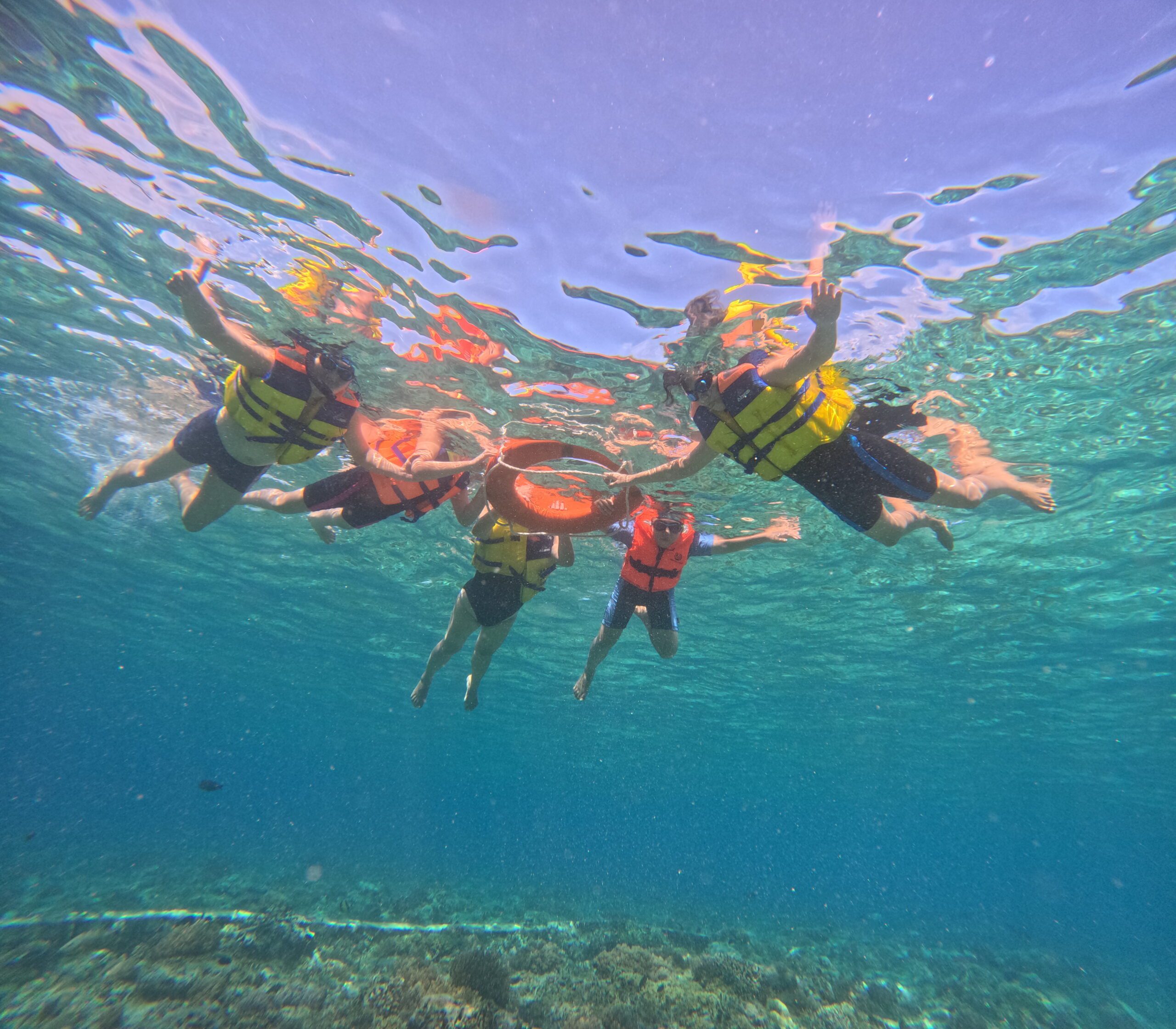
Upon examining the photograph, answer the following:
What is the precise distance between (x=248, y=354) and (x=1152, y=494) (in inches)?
703

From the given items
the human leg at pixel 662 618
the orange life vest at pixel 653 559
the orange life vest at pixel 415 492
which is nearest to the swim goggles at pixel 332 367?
the orange life vest at pixel 415 492

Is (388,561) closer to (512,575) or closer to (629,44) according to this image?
(512,575)

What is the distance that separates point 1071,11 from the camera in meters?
4.99

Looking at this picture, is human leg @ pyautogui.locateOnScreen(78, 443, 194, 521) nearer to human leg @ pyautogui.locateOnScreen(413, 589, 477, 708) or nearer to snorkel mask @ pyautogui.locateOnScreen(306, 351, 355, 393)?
snorkel mask @ pyautogui.locateOnScreen(306, 351, 355, 393)

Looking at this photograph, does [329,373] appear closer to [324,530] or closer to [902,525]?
[324,530]

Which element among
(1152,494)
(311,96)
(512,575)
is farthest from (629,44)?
(1152,494)

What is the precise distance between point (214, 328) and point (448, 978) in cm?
1015

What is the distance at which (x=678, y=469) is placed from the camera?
663cm

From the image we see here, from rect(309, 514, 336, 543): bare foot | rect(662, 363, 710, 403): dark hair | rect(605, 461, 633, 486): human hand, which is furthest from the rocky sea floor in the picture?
rect(662, 363, 710, 403): dark hair

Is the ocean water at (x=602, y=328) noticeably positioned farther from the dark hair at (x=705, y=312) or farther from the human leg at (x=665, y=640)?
the human leg at (x=665, y=640)

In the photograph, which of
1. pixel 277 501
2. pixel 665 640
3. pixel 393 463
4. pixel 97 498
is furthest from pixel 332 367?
pixel 665 640

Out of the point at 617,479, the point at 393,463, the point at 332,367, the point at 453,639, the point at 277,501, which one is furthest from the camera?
the point at 453,639

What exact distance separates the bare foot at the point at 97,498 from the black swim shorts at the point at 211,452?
4.82ft

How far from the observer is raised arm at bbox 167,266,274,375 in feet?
18.0
